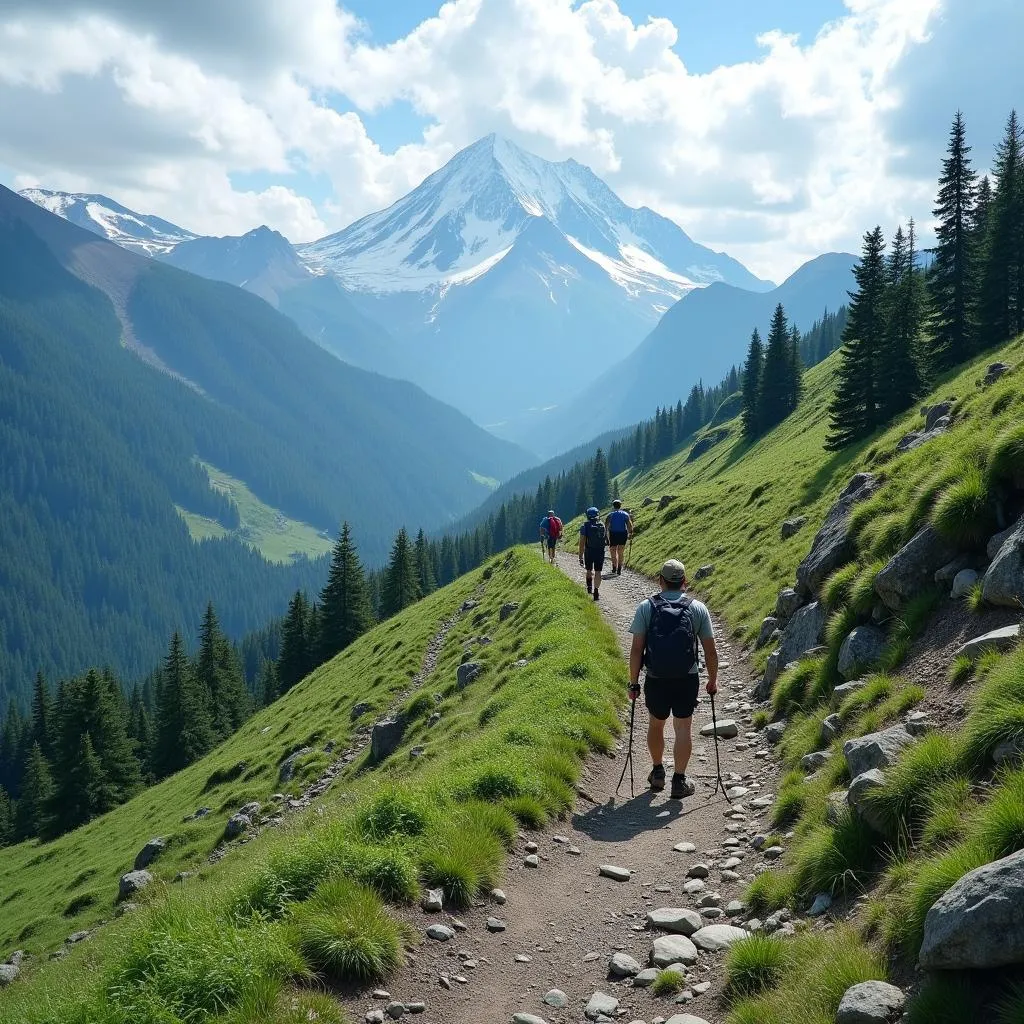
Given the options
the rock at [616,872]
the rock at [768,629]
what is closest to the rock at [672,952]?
the rock at [616,872]

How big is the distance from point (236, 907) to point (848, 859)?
19.8ft

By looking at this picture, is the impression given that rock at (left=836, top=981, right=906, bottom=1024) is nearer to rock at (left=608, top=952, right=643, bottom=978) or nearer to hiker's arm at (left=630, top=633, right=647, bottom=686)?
rock at (left=608, top=952, right=643, bottom=978)

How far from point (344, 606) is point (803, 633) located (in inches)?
2625

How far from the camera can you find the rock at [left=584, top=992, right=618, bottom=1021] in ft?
21.1

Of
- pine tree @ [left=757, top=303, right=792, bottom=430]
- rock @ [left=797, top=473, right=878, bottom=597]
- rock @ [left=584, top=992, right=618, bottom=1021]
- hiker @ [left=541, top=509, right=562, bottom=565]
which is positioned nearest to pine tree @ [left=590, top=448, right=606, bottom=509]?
pine tree @ [left=757, top=303, right=792, bottom=430]

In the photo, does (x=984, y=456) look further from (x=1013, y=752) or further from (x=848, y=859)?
(x=848, y=859)

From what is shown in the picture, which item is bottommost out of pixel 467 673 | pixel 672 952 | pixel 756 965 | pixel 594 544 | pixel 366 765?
pixel 366 765

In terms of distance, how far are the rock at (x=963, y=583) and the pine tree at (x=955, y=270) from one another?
53.6 m

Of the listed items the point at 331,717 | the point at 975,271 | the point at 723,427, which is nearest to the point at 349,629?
the point at 331,717

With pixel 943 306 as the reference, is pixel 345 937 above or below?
below

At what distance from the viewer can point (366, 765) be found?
998 inches

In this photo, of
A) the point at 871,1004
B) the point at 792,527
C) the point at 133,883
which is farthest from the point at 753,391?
the point at 871,1004

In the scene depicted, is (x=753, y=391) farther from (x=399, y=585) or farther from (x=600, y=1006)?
(x=600, y=1006)

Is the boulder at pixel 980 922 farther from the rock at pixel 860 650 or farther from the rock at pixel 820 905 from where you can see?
the rock at pixel 860 650
